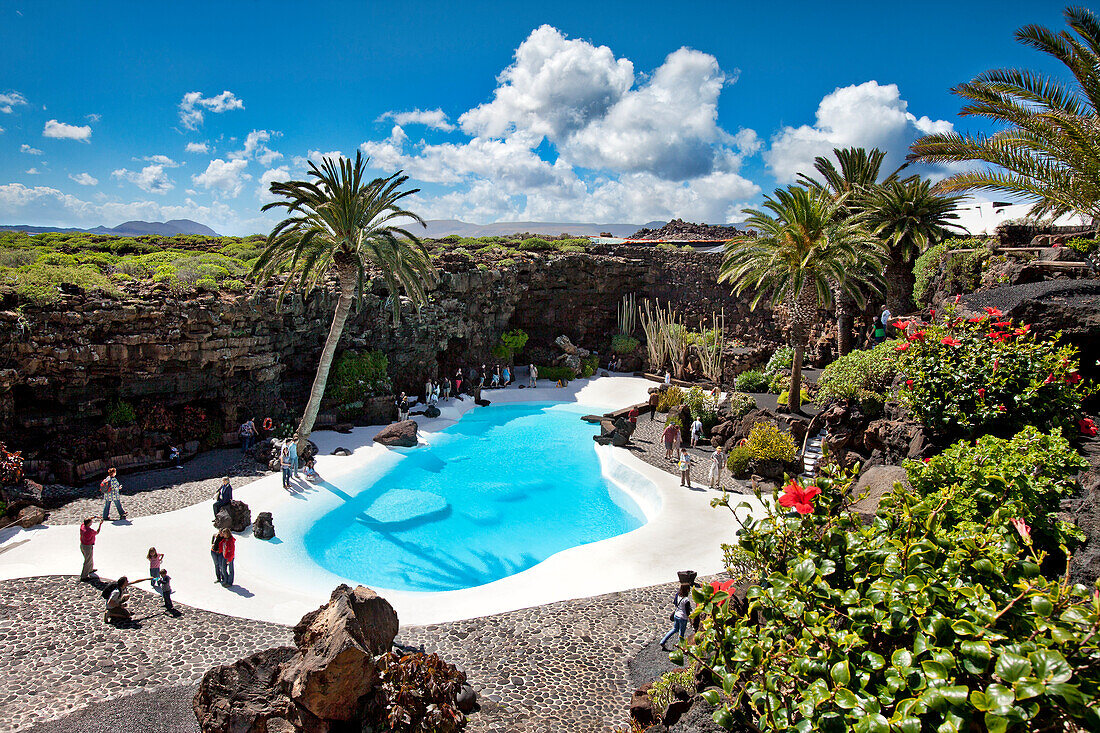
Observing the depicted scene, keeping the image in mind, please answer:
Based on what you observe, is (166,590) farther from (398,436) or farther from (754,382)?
(754,382)

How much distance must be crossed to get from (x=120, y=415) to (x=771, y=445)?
19.8m

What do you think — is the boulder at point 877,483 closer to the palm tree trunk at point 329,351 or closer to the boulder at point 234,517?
the boulder at point 234,517

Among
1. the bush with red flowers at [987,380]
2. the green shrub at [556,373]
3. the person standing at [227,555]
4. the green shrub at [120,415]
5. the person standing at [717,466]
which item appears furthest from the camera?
the green shrub at [556,373]

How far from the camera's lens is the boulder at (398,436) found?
66.4ft

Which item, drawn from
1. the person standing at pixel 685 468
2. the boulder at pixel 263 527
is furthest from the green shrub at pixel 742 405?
the boulder at pixel 263 527

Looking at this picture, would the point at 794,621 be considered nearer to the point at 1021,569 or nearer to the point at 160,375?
the point at 1021,569

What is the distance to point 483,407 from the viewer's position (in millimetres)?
27344

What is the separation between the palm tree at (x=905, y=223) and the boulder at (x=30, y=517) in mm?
25207

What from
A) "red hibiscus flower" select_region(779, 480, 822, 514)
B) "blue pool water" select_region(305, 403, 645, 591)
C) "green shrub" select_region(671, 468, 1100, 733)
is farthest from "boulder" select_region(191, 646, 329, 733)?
"red hibiscus flower" select_region(779, 480, 822, 514)

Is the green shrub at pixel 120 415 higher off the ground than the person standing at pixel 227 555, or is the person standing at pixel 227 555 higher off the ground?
the green shrub at pixel 120 415

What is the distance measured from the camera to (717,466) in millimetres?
17000

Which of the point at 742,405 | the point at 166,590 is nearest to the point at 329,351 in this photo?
the point at 166,590

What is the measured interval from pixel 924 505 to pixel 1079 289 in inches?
362

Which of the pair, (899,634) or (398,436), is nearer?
(899,634)
